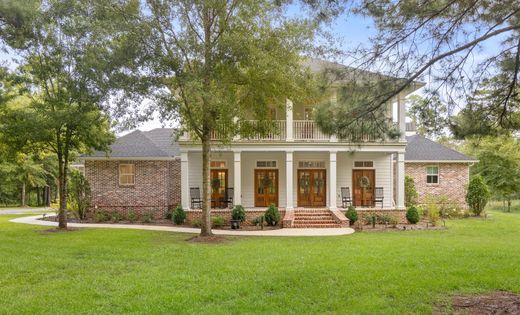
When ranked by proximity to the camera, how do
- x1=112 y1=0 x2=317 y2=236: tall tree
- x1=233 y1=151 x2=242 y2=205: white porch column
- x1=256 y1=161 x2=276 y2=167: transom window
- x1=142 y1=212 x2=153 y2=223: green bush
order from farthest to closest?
x1=256 y1=161 x2=276 y2=167: transom window < x1=142 y1=212 x2=153 y2=223: green bush < x1=233 y1=151 x2=242 y2=205: white porch column < x1=112 y1=0 x2=317 y2=236: tall tree

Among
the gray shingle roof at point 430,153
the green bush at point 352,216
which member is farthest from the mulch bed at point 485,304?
the gray shingle roof at point 430,153

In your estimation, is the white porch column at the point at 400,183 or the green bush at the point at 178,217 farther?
the white porch column at the point at 400,183

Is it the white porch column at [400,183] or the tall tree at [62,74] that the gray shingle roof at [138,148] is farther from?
the white porch column at [400,183]

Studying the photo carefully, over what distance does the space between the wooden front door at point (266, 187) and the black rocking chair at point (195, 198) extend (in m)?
2.81

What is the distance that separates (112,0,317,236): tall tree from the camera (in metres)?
11.6

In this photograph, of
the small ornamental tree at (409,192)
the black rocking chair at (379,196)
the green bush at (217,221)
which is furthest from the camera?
the small ornamental tree at (409,192)

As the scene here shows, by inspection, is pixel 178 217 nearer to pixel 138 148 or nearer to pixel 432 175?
pixel 138 148

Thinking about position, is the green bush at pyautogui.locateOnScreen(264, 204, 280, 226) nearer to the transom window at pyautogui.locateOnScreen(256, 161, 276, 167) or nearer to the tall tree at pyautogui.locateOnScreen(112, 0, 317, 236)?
the transom window at pyautogui.locateOnScreen(256, 161, 276, 167)

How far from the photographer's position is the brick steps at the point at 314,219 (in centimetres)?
1619

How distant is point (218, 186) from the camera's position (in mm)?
19734

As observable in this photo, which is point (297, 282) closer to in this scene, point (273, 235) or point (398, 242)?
point (398, 242)

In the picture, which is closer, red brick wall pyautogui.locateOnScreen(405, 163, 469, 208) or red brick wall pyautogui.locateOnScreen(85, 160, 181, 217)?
red brick wall pyautogui.locateOnScreen(85, 160, 181, 217)

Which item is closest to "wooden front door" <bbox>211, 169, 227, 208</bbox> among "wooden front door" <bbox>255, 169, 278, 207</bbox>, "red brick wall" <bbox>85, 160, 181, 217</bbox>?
"wooden front door" <bbox>255, 169, 278, 207</bbox>

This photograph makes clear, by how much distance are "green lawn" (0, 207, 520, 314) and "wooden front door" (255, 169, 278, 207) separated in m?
7.42
